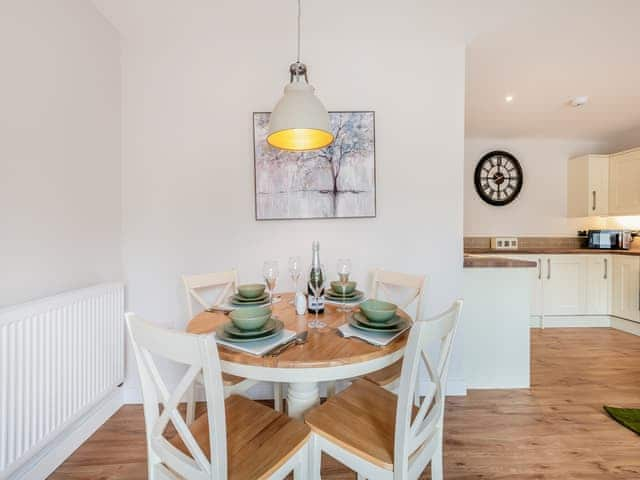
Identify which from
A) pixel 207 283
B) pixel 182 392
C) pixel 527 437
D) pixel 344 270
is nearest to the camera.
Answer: pixel 182 392

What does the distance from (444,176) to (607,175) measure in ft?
11.0

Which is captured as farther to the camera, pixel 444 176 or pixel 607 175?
pixel 607 175

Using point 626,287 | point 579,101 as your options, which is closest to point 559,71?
point 579,101

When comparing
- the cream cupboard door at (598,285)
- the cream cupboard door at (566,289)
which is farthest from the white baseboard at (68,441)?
the cream cupboard door at (598,285)

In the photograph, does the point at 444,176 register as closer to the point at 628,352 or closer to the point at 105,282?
the point at 105,282

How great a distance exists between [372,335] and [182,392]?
26.5 inches

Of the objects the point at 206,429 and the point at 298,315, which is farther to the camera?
the point at 298,315

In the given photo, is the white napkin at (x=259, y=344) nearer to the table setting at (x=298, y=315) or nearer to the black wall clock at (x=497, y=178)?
the table setting at (x=298, y=315)

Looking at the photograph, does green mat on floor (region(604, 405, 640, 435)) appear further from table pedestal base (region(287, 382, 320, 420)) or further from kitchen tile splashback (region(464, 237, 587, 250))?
kitchen tile splashback (region(464, 237, 587, 250))

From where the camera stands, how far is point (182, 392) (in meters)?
0.79

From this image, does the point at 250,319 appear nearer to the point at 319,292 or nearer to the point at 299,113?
the point at 319,292

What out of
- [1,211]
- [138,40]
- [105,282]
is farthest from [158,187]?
[138,40]

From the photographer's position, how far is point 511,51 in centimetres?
209

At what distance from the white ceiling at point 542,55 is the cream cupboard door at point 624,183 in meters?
0.41
